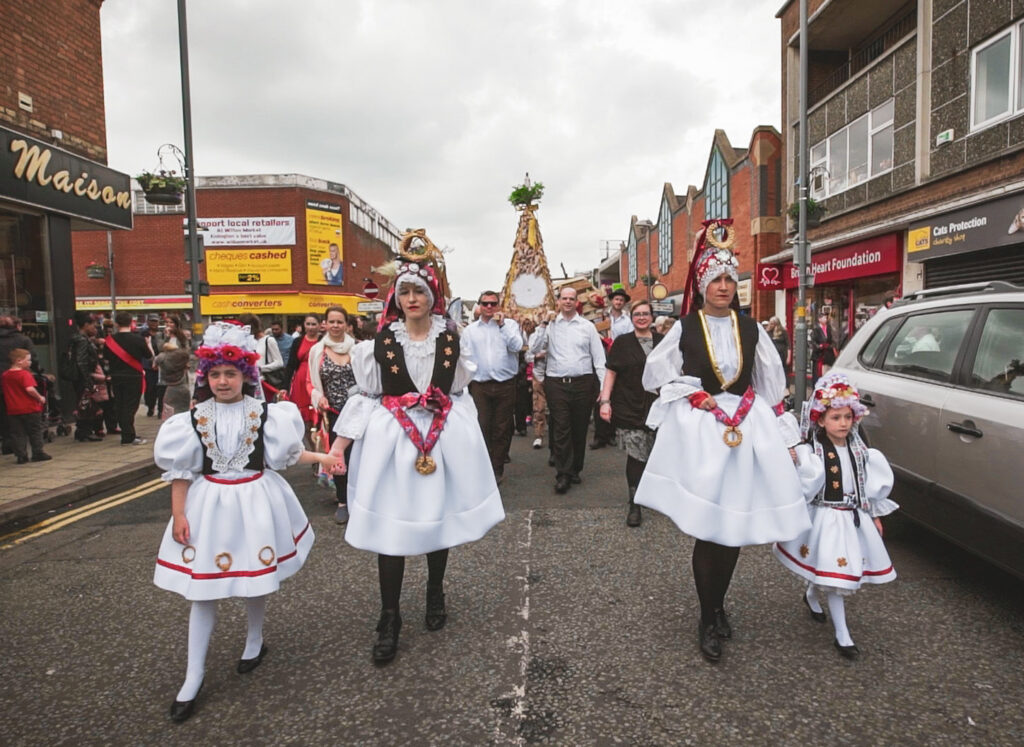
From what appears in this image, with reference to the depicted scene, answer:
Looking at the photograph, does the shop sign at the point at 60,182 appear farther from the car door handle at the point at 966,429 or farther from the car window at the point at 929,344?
the car door handle at the point at 966,429

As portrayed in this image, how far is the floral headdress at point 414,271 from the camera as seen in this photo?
3.44m

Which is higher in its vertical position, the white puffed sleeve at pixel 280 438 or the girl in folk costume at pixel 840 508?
the white puffed sleeve at pixel 280 438

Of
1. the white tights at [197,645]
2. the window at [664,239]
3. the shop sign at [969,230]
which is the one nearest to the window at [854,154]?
the shop sign at [969,230]

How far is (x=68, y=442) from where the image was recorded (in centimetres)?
963

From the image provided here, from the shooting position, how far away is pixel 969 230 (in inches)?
500

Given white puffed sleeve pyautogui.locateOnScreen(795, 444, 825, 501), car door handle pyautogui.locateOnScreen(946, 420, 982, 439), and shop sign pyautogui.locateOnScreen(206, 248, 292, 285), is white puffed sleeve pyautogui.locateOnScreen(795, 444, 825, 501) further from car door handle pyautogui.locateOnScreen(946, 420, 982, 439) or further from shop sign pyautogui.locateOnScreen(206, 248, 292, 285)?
shop sign pyautogui.locateOnScreen(206, 248, 292, 285)

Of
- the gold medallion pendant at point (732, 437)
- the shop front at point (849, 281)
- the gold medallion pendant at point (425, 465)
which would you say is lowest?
the gold medallion pendant at point (425, 465)

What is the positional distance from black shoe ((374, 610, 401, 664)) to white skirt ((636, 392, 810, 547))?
1.46 meters

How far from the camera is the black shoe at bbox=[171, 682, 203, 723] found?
265cm

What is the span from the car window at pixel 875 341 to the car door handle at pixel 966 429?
1.36 meters

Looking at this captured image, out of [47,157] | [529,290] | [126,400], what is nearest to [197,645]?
[529,290]

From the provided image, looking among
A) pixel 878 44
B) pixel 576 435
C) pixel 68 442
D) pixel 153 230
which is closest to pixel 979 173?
pixel 878 44

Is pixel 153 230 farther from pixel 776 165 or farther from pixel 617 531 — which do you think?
pixel 617 531

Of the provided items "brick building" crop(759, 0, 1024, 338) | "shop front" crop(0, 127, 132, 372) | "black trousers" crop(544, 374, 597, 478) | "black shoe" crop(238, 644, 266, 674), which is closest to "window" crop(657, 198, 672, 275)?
"brick building" crop(759, 0, 1024, 338)
